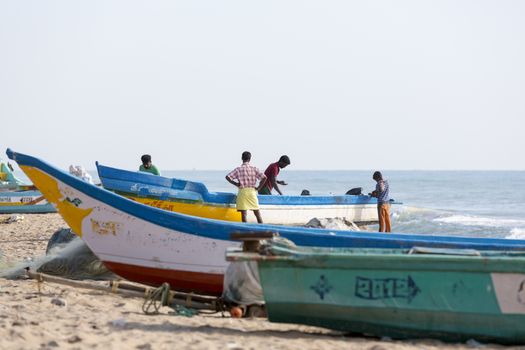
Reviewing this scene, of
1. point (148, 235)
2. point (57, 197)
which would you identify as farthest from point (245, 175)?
point (57, 197)

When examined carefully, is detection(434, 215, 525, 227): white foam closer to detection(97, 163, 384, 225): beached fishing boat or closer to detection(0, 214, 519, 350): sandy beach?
detection(97, 163, 384, 225): beached fishing boat

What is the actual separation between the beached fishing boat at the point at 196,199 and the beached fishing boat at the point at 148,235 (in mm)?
4484

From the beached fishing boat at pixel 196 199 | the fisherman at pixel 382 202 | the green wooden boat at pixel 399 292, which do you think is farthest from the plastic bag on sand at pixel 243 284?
the fisherman at pixel 382 202

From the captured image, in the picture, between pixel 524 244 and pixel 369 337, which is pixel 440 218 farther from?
pixel 369 337

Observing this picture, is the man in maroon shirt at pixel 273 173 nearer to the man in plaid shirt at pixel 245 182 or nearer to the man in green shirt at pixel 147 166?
the man in plaid shirt at pixel 245 182

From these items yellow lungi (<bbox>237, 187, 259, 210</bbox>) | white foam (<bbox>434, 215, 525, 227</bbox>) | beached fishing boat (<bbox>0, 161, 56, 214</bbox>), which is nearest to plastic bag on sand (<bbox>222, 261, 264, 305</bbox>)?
yellow lungi (<bbox>237, 187, 259, 210</bbox>)

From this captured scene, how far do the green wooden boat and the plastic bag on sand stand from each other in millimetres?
388

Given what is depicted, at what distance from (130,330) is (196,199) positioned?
7408mm

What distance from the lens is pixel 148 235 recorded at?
8.70 meters

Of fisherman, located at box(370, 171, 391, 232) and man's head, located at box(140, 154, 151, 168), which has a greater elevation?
man's head, located at box(140, 154, 151, 168)

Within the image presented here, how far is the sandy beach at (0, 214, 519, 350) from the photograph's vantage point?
636 cm

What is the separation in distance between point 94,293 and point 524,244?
14.9 feet

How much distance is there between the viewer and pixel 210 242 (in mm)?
8531

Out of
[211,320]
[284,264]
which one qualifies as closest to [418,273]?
[284,264]
